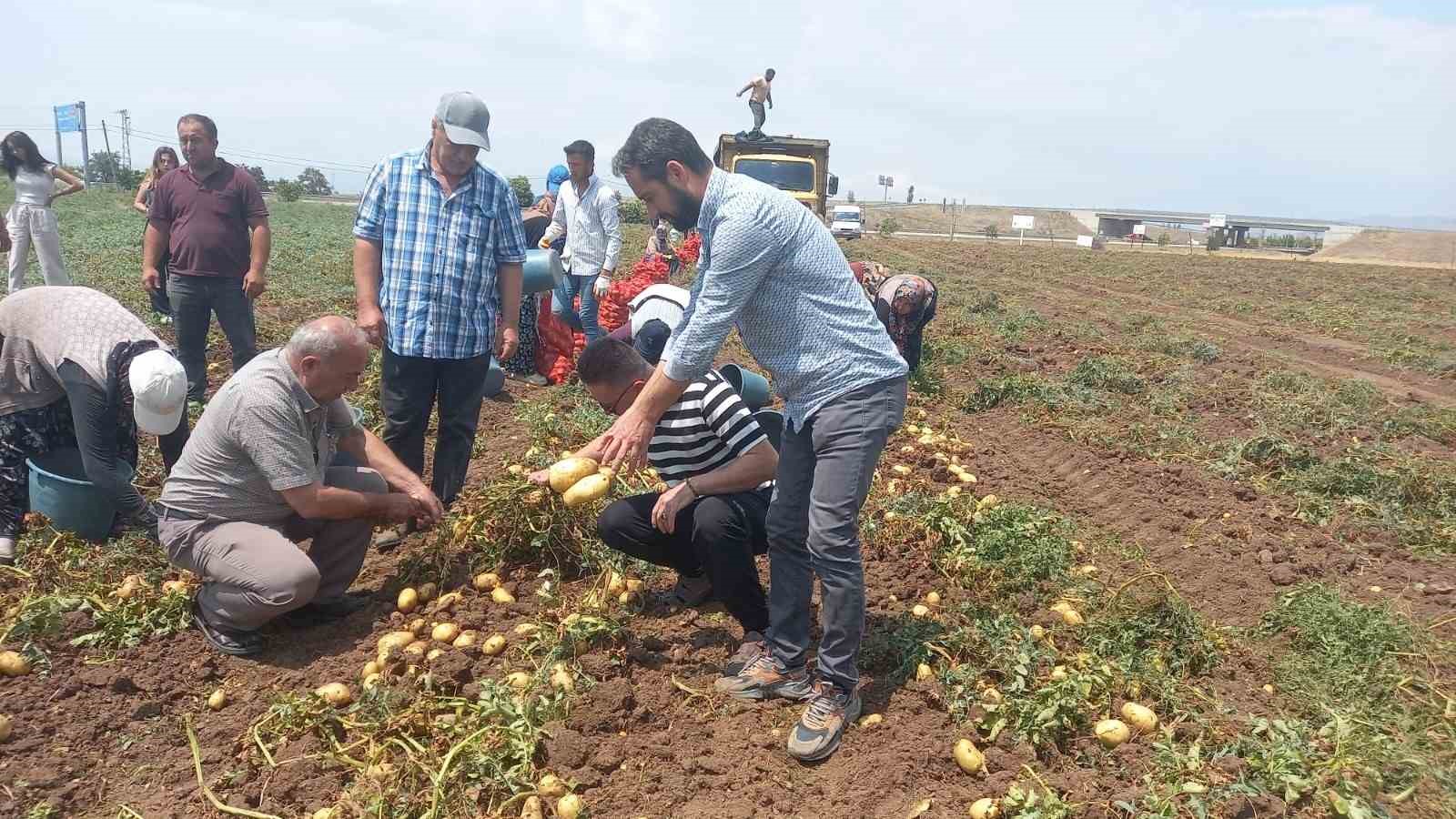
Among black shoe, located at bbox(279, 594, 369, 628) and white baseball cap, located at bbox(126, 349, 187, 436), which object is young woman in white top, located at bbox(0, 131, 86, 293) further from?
black shoe, located at bbox(279, 594, 369, 628)

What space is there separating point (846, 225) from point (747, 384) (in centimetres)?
3355

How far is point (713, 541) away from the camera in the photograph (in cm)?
348

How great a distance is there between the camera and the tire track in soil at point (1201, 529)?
4418mm

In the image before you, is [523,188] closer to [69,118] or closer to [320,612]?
[69,118]

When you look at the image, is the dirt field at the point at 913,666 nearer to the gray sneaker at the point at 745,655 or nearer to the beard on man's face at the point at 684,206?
the gray sneaker at the point at 745,655

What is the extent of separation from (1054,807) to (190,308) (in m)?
5.52

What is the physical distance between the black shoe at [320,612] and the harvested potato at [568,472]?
3.57ft

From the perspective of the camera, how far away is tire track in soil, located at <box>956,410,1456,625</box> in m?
4.42

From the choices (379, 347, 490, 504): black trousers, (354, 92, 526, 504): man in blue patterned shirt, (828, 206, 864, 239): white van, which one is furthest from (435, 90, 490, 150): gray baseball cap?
(828, 206, 864, 239): white van

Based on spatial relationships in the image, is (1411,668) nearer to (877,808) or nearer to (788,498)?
(877,808)

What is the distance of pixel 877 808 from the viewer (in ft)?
9.06

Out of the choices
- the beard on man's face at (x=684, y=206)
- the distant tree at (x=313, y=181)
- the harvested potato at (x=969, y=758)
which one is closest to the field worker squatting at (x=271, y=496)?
the beard on man's face at (x=684, y=206)

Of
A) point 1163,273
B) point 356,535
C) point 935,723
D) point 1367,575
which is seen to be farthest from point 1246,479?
point 1163,273

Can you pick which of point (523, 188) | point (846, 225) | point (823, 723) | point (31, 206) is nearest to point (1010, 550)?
point (823, 723)
